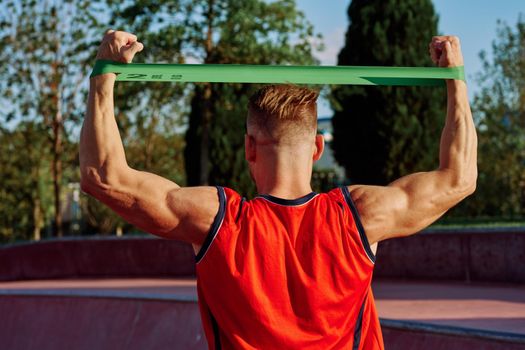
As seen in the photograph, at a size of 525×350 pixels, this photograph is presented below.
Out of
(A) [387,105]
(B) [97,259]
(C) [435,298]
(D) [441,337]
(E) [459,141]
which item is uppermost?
(A) [387,105]

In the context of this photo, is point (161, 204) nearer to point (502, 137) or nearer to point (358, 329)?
point (358, 329)

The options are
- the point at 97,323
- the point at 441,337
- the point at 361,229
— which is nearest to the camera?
the point at 361,229

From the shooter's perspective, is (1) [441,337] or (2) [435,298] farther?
(2) [435,298]

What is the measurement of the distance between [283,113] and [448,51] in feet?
2.00

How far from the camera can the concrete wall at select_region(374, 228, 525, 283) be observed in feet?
45.1

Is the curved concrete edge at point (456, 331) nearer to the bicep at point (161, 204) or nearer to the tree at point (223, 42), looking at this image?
the bicep at point (161, 204)

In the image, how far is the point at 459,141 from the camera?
2707 mm

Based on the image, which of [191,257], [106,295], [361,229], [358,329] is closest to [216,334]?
[358,329]

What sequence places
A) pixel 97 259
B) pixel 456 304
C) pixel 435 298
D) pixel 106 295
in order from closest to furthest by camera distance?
pixel 106 295, pixel 456 304, pixel 435 298, pixel 97 259

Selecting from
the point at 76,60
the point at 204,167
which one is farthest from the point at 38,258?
the point at 76,60

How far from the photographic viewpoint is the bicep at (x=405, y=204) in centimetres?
259

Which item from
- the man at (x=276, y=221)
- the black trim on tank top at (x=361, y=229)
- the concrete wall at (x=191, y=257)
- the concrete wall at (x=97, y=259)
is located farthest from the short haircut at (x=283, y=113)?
the concrete wall at (x=97, y=259)

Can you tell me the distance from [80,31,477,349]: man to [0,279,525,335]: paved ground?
20.2 feet

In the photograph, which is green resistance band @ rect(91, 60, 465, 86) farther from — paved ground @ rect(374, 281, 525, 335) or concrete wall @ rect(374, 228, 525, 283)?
concrete wall @ rect(374, 228, 525, 283)
